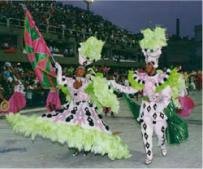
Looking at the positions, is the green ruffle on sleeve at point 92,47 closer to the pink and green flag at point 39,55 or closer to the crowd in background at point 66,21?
the pink and green flag at point 39,55

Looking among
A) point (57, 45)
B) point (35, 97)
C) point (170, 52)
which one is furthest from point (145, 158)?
point (170, 52)

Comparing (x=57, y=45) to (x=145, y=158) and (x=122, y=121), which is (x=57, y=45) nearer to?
(x=122, y=121)

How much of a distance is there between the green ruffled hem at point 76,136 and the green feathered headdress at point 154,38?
74.9 inches

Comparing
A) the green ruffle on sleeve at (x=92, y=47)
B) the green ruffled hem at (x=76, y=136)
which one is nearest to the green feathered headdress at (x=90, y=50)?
the green ruffle on sleeve at (x=92, y=47)

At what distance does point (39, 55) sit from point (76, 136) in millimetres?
2571

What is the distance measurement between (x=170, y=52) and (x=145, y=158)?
82072 millimetres

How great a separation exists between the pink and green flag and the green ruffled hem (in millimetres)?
1572

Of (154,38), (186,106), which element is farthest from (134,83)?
(186,106)

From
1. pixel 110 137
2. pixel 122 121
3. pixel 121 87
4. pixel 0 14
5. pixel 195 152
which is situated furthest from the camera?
pixel 0 14

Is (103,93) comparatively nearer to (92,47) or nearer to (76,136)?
(76,136)

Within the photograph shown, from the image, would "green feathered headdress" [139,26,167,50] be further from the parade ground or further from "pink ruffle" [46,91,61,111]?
"pink ruffle" [46,91,61,111]

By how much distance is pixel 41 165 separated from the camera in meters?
8.86

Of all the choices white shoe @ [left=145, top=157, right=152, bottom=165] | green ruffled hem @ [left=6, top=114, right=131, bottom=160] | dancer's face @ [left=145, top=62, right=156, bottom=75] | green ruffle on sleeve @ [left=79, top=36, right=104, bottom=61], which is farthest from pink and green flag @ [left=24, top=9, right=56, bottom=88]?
white shoe @ [left=145, top=157, right=152, bottom=165]

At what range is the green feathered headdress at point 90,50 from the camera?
9.75 m
